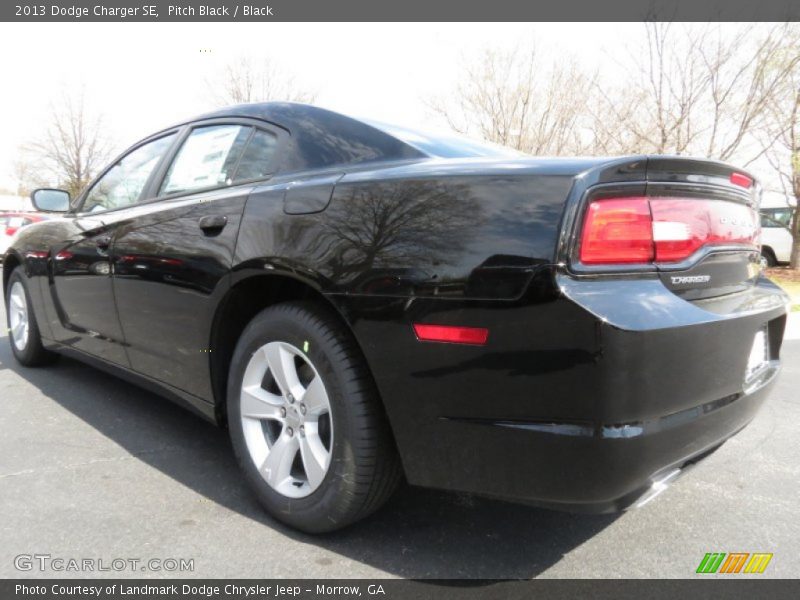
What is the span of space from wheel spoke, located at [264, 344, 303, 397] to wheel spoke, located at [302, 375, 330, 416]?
59 millimetres

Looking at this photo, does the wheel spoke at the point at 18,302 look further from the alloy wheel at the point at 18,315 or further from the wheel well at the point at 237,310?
the wheel well at the point at 237,310

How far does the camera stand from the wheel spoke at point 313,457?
2.04 metres

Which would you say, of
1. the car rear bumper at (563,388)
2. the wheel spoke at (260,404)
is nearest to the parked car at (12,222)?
the wheel spoke at (260,404)

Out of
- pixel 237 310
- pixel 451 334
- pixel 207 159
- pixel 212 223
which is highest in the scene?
pixel 207 159

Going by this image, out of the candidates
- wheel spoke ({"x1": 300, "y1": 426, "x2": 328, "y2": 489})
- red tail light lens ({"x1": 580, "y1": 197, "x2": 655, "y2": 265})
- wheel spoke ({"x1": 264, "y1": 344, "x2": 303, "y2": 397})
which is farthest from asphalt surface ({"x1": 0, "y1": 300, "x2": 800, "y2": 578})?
red tail light lens ({"x1": 580, "y1": 197, "x2": 655, "y2": 265})

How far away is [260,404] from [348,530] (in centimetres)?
58

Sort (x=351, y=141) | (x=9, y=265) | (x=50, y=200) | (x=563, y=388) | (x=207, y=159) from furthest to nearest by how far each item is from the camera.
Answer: (x=9, y=265) → (x=50, y=200) → (x=207, y=159) → (x=351, y=141) → (x=563, y=388)

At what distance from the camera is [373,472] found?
1928mm

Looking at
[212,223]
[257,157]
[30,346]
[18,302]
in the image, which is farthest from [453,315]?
[18,302]

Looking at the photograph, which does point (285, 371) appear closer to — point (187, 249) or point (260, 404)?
point (260, 404)

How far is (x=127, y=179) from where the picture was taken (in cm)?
357

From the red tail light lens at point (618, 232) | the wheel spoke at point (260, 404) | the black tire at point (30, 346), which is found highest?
the red tail light lens at point (618, 232)

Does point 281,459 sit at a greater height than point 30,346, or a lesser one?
greater

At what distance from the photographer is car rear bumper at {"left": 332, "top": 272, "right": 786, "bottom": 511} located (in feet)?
5.06
